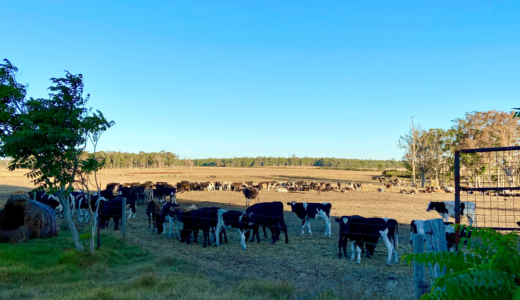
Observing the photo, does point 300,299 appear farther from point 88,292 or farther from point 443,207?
point 443,207

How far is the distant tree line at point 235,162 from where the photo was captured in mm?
111375

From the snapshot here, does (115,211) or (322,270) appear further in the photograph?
(115,211)

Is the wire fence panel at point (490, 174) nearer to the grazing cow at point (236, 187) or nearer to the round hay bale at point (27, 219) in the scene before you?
the round hay bale at point (27, 219)

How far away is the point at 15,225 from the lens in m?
12.0

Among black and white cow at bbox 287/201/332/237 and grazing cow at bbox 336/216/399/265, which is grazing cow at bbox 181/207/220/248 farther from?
grazing cow at bbox 336/216/399/265

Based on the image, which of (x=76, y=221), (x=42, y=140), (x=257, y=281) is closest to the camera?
(x=257, y=281)

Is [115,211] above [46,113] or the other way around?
the other way around

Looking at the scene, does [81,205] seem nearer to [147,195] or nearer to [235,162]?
[147,195]

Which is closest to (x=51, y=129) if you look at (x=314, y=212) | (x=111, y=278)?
(x=111, y=278)

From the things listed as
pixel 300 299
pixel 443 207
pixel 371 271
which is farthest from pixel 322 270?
pixel 443 207

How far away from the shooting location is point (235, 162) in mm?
153625

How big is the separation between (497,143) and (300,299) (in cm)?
3620

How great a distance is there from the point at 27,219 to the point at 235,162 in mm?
142112

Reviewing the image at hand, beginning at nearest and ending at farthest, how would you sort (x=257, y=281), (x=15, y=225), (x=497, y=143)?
(x=257, y=281)
(x=15, y=225)
(x=497, y=143)
